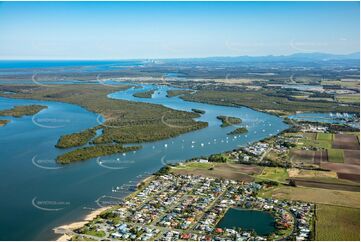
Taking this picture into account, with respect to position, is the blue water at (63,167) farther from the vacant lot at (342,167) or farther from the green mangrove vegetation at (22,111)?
the vacant lot at (342,167)

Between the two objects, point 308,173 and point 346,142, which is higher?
point 346,142

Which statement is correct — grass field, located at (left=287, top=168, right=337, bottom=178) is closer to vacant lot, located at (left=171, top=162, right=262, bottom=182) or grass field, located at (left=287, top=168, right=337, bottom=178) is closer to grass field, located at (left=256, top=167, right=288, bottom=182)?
grass field, located at (left=256, top=167, right=288, bottom=182)

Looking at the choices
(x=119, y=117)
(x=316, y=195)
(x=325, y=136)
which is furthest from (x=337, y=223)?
(x=119, y=117)

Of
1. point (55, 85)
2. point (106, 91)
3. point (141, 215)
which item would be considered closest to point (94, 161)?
point (141, 215)

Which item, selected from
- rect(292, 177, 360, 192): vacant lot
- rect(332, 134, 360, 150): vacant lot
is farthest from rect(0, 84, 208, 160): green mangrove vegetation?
rect(292, 177, 360, 192): vacant lot

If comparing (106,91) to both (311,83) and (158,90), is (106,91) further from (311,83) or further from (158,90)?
(311,83)

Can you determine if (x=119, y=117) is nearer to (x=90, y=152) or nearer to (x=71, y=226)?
(x=90, y=152)
